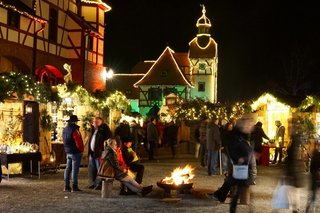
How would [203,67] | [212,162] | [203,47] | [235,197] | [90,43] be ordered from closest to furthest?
[235,197] → [212,162] → [90,43] → [203,67] → [203,47]

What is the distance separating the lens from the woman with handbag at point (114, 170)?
12.1 meters

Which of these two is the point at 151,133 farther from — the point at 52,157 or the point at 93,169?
the point at 93,169

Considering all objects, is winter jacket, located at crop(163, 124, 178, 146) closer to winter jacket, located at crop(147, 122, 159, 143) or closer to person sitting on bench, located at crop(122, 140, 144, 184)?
winter jacket, located at crop(147, 122, 159, 143)

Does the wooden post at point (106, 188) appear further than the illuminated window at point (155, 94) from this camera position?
No

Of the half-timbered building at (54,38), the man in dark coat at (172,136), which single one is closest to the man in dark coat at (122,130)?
the man in dark coat at (172,136)

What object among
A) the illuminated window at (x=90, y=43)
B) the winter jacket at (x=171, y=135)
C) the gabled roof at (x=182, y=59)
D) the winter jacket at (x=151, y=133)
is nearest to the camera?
the winter jacket at (x=151, y=133)

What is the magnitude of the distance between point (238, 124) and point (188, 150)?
68.6ft

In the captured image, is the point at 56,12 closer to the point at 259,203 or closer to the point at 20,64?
the point at 20,64

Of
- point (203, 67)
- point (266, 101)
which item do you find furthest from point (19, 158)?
point (203, 67)

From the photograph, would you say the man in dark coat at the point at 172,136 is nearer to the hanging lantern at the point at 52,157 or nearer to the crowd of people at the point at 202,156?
the crowd of people at the point at 202,156

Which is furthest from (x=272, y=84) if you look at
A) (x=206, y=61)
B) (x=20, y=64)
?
(x=20, y=64)

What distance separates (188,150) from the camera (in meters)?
29.9

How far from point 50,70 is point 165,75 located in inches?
1457

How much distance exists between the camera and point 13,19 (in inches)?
985
